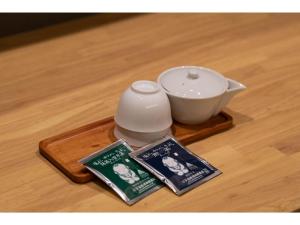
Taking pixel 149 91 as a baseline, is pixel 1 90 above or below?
below

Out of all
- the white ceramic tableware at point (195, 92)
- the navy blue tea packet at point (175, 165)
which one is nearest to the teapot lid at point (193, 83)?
the white ceramic tableware at point (195, 92)

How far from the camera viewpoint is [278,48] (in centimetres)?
187

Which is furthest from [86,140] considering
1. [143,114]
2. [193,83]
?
[193,83]

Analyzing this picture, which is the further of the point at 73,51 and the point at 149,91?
the point at 73,51

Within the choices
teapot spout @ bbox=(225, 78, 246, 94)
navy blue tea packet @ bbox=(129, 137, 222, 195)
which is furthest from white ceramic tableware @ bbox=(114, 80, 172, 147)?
teapot spout @ bbox=(225, 78, 246, 94)

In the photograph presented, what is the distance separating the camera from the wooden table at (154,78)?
130 centimetres

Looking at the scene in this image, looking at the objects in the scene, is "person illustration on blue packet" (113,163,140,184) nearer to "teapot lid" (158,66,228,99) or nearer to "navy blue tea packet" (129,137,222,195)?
"navy blue tea packet" (129,137,222,195)

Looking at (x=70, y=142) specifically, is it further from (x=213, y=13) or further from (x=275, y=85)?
(x=213, y=13)

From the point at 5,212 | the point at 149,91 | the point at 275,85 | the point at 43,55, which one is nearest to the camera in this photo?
the point at 5,212

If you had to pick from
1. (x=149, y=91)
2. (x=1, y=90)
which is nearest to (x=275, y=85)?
(x=149, y=91)

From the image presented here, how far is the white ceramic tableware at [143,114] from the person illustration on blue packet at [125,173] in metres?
0.08

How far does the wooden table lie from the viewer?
1.30 m

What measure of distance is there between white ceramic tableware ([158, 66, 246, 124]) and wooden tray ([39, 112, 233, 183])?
2cm

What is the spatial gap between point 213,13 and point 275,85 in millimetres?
471
